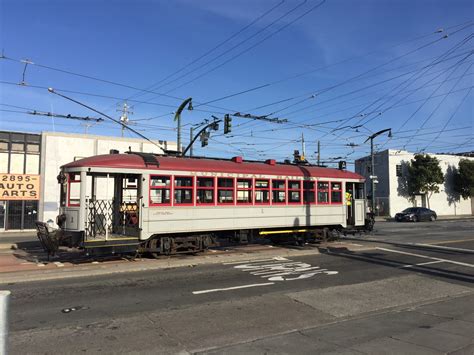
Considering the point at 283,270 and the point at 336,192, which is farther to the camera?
the point at 336,192

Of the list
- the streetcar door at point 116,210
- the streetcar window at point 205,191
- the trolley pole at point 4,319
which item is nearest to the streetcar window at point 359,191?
the streetcar window at point 205,191

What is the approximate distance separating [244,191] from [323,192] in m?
4.10

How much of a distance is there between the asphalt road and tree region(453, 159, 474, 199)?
45.5 meters

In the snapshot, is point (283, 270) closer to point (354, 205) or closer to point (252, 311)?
point (252, 311)

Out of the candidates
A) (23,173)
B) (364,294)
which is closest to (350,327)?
(364,294)

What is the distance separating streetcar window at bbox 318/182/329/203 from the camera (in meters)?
17.0

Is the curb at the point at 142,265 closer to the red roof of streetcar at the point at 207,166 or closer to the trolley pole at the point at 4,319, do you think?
the trolley pole at the point at 4,319

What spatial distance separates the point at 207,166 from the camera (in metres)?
14.0

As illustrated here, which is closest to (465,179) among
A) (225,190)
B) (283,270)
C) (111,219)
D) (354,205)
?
(354,205)

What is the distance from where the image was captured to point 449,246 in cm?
1781

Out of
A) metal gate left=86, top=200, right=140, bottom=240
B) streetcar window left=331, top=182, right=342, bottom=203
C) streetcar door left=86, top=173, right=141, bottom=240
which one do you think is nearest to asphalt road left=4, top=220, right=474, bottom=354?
metal gate left=86, top=200, right=140, bottom=240

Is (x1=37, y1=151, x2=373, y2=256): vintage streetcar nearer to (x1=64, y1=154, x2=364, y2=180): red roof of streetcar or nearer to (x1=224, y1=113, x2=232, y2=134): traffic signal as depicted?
(x1=64, y1=154, x2=364, y2=180): red roof of streetcar

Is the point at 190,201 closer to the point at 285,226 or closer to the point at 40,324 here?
the point at 285,226

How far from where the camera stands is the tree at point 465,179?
51.7 metres
